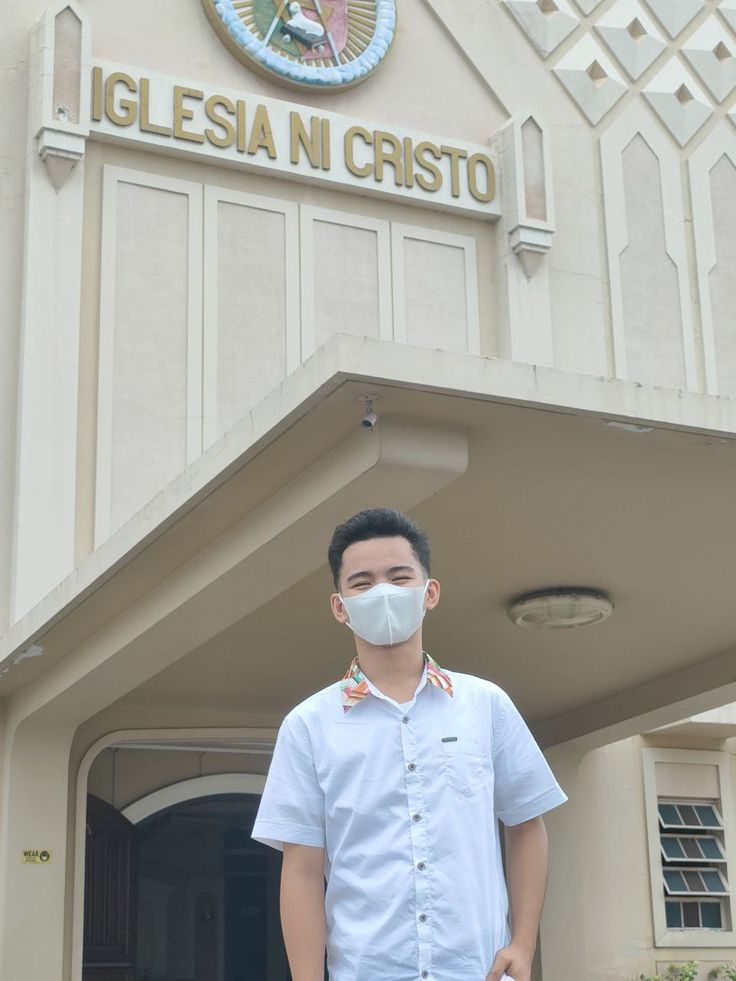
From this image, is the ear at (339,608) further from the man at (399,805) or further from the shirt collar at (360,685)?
the shirt collar at (360,685)

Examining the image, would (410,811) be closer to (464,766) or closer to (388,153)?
(464,766)

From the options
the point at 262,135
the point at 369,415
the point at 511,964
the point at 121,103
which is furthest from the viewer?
the point at 262,135

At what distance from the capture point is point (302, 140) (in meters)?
12.7

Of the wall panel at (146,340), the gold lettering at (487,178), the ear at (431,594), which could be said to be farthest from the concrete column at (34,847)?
the ear at (431,594)

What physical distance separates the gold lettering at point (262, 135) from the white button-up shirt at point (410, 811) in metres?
9.72

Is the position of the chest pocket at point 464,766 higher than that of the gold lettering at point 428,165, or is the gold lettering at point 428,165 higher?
the gold lettering at point 428,165

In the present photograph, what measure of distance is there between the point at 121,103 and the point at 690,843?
8.61 metres

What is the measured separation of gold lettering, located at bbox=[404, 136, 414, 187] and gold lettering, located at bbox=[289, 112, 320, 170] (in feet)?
2.74

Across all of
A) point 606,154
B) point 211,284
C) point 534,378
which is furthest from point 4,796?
point 606,154

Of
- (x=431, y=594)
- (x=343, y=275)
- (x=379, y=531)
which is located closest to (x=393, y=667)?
(x=431, y=594)

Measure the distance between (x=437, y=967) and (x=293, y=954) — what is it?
327 mm

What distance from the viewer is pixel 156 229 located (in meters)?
12.2

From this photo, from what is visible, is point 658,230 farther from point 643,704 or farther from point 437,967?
point 437,967

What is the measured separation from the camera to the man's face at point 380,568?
3463 mm
